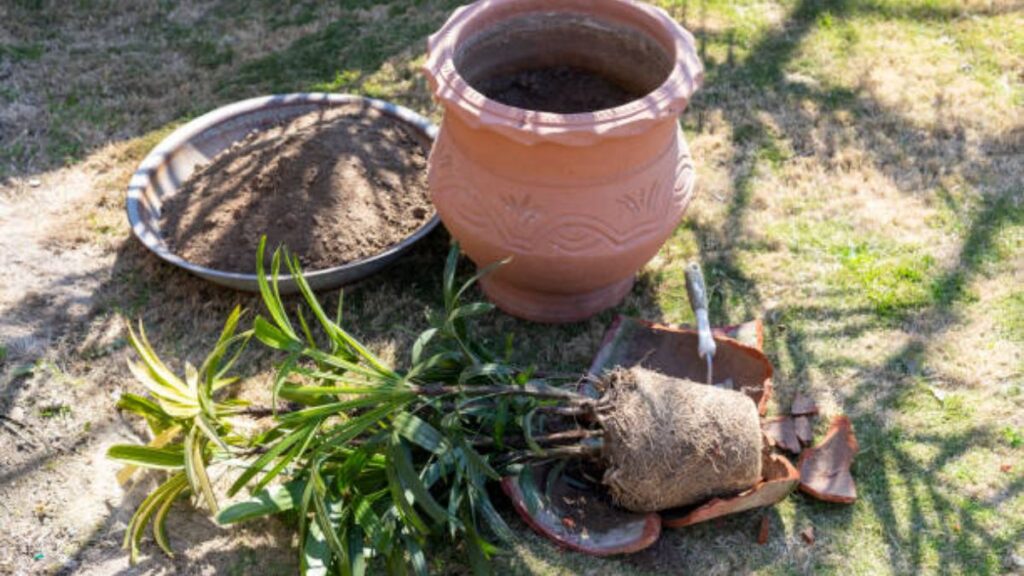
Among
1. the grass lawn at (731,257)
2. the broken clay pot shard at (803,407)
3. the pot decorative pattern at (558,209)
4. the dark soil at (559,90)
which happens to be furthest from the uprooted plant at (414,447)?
the dark soil at (559,90)

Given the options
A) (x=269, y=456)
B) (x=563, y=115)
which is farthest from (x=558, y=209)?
(x=269, y=456)

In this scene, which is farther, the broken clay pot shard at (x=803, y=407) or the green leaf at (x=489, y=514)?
the broken clay pot shard at (x=803, y=407)

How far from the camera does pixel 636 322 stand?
10.5 feet

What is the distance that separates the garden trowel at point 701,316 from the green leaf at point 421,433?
93 centimetres

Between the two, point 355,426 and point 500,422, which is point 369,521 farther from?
point 500,422

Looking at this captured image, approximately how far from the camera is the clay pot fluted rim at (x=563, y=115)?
268cm

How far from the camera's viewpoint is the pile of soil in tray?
11.5 ft

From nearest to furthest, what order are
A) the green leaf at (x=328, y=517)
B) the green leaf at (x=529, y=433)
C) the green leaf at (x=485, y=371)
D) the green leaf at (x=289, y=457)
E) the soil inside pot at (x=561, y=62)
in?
1. the green leaf at (x=328, y=517)
2. the green leaf at (x=289, y=457)
3. the green leaf at (x=529, y=433)
4. the green leaf at (x=485, y=371)
5. the soil inside pot at (x=561, y=62)

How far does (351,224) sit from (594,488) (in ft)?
4.70

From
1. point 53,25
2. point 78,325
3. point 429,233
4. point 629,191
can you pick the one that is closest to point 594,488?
point 629,191

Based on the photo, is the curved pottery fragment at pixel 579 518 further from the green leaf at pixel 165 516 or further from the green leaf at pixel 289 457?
the green leaf at pixel 165 516

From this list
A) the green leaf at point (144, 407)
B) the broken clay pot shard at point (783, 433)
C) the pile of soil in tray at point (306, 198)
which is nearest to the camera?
the green leaf at point (144, 407)

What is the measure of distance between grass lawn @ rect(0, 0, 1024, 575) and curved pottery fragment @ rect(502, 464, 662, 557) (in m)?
0.06

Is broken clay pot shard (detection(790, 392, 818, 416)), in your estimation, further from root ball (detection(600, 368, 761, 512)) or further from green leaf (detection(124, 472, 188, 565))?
green leaf (detection(124, 472, 188, 565))
